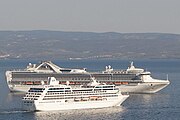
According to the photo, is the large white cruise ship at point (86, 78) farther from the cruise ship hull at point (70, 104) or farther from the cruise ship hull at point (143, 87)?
the cruise ship hull at point (70, 104)

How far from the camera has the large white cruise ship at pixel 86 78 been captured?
111938mm

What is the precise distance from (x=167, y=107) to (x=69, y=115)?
550 inches

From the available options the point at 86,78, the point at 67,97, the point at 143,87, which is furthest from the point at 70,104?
the point at 86,78

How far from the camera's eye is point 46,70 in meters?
122

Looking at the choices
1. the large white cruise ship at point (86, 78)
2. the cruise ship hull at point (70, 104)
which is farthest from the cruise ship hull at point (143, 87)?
the cruise ship hull at point (70, 104)

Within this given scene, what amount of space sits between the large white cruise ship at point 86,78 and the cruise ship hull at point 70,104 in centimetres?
2453

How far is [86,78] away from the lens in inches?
4574

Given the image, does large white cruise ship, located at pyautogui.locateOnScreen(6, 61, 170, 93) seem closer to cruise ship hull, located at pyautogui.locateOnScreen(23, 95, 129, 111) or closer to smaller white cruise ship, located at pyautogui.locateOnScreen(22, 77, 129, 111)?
smaller white cruise ship, located at pyautogui.locateOnScreen(22, 77, 129, 111)

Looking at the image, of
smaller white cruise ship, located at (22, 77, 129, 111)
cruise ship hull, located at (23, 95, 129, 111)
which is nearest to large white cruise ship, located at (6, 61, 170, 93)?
smaller white cruise ship, located at (22, 77, 129, 111)

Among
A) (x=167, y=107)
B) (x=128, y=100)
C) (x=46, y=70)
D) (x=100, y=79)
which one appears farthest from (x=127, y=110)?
(x=46, y=70)

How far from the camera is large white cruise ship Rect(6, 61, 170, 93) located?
112 meters

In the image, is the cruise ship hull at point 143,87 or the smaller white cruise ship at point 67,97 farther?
the cruise ship hull at point 143,87

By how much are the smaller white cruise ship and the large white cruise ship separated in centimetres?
2418

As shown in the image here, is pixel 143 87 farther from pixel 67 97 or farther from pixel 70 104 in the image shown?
pixel 67 97
